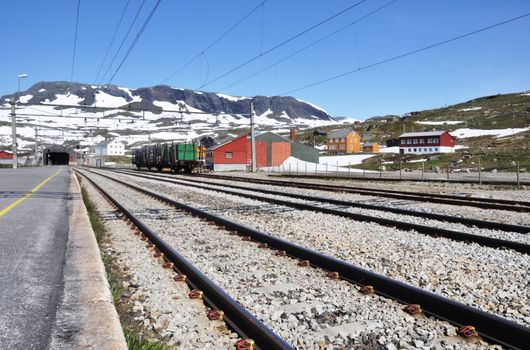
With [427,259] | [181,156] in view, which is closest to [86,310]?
[427,259]

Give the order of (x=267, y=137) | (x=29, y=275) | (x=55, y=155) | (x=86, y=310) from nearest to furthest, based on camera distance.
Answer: (x=86, y=310) → (x=29, y=275) → (x=267, y=137) → (x=55, y=155)

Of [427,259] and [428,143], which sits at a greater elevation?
[428,143]

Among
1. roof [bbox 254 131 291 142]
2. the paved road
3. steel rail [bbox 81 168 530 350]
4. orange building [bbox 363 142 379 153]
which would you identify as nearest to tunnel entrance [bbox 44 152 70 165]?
roof [bbox 254 131 291 142]

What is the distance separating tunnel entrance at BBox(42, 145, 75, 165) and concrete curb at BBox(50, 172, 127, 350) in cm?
11984

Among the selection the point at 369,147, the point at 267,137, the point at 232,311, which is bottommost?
the point at 232,311

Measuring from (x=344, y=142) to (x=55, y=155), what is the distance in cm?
7659

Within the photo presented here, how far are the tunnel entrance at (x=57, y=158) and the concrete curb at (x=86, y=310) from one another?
393 ft

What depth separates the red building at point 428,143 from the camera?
323 ft

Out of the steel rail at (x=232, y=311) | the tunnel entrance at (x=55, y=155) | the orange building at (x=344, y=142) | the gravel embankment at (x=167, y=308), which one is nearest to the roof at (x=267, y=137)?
the gravel embankment at (x=167, y=308)

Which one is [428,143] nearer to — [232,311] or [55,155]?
[55,155]

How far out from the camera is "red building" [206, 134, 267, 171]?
66.7m

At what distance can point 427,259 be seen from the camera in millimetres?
7504

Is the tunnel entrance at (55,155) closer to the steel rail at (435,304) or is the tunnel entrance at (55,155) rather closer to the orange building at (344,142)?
the orange building at (344,142)

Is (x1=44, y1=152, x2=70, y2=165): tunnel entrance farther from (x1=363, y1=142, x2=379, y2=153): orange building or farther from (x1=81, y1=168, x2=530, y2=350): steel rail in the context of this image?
(x1=81, y1=168, x2=530, y2=350): steel rail
